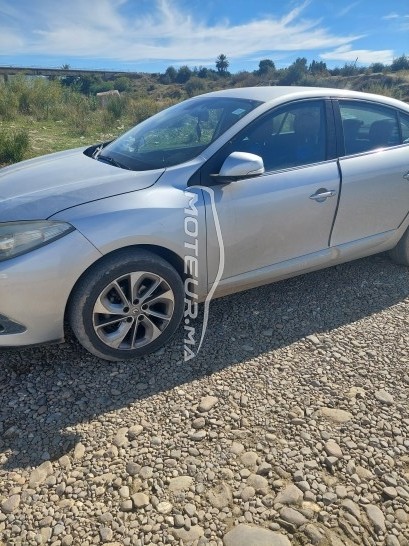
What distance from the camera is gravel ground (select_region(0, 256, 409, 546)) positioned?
1.69 meters

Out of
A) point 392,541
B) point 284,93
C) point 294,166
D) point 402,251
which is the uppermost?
point 284,93

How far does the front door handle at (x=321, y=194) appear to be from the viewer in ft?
9.75

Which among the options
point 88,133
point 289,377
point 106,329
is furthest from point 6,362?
point 88,133

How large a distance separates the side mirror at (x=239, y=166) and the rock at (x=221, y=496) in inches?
67.5

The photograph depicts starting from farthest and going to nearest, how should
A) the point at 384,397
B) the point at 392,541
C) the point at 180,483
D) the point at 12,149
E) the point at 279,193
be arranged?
1. the point at 12,149
2. the point at 279,193
3. the point at 384,397
4. the point at 180,483
5. the point at 392,541

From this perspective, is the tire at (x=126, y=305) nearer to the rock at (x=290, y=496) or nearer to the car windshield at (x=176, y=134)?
the car windshield at (x=176, y=134)

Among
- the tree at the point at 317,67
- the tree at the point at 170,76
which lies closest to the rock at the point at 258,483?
the tree at the point at 317,67

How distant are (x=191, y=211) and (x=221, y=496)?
1547 mm

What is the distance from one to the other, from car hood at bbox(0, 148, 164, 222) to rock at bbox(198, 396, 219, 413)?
1.30 metres

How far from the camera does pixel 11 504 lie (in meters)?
1.75

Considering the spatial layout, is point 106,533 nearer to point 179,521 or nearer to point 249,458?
point 179,521

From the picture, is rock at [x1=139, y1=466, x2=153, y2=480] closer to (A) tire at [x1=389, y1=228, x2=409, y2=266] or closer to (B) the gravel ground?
(B) the gravel ground

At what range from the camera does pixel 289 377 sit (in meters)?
2.52

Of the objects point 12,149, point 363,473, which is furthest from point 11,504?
point 12,149
